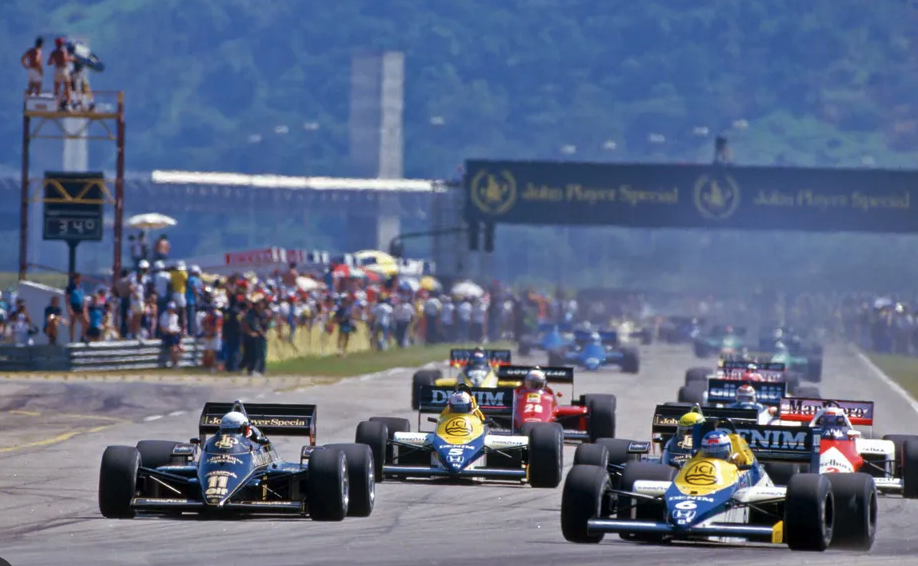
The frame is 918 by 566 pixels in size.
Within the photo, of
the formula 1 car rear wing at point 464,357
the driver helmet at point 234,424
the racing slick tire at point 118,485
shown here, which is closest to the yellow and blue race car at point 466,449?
the driver helmet at point 234,424

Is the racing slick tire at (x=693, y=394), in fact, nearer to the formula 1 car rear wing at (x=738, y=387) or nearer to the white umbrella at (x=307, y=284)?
the formula 1 car rear wing at (x=738, y=387)

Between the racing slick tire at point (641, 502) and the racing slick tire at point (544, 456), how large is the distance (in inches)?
103

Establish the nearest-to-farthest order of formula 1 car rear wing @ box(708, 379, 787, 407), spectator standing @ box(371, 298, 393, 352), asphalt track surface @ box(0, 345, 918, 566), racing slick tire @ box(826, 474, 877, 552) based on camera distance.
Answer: asphalt track surface @ box(0, 345, 918, 566)
racing slick tire @ box(826, 474, 877, 552)
formula 1 car rear wing @ box(708, 379, 787, 407)
spectator standing @ box(371, 298, 393, 352)

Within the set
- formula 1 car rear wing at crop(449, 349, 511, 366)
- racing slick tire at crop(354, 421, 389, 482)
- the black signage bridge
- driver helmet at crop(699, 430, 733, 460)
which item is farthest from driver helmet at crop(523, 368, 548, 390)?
the black signage bridge

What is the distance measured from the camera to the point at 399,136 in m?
118

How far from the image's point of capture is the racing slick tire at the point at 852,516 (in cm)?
1310

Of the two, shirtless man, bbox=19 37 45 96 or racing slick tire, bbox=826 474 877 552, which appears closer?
racing slick tire, bbox=826 474 877 552

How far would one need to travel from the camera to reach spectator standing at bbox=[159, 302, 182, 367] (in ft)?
117

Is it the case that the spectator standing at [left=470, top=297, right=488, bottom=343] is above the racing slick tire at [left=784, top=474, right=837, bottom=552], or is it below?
above

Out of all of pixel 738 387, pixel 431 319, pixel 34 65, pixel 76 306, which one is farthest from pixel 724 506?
pixel 431 319

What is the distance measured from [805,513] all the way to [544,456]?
4.91 m

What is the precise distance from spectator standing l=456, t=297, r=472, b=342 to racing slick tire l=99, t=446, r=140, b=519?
42204 mm

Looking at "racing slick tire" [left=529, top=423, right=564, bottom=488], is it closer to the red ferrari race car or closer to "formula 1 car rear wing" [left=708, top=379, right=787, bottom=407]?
the red ferrari race car

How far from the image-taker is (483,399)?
20.6 metres
